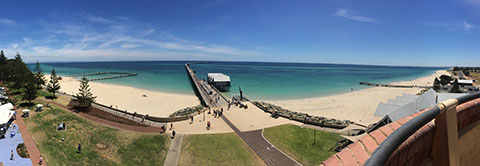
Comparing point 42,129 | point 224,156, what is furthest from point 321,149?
point 42,129

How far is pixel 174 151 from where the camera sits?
54.3 ft

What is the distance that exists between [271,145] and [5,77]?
189 feet

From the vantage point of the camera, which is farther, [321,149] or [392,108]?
[392,108]

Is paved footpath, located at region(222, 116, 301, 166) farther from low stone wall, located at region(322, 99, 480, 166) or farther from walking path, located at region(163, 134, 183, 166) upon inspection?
low stone wall, located at region(322, 99, 480, 166)

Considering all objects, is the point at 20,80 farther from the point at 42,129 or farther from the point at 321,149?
the point at 321,149

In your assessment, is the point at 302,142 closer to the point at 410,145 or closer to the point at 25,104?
the point at 410,145

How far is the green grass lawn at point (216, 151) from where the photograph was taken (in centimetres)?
1498

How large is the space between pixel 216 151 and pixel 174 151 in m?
3.53

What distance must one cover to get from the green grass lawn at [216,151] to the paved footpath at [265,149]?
0.53m

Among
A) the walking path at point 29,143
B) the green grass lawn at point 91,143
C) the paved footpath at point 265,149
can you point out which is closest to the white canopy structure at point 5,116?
the walking path at point 29,143

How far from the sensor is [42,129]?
18797 millimetres

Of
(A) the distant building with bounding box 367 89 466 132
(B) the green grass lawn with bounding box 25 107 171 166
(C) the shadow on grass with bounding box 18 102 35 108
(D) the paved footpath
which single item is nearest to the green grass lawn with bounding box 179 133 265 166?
(D) the paved footpath

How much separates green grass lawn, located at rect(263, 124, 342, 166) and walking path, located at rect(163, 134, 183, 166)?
26.4 ft

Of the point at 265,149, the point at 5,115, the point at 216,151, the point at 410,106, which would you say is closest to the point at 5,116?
the point at 5,115
